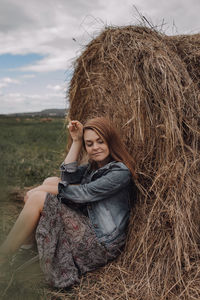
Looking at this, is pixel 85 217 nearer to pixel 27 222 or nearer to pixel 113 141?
pixel 27 222

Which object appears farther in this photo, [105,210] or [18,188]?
[18,188]

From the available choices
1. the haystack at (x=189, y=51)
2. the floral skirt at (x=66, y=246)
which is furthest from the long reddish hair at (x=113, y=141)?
the haystack at (x=189, y=51)

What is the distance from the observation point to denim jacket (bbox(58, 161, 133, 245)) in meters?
2.58

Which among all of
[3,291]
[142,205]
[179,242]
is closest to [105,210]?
[142,205]

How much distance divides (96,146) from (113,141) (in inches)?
6.3

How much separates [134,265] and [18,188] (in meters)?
2.65

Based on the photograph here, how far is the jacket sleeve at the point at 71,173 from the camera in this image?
299 cm

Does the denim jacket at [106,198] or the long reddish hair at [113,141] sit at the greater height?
the long reddish hair at [113,141]

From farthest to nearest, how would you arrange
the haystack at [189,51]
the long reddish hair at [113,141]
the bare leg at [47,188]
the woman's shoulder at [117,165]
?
the haystack at [189,51] → the bare leg at [47,188] → the long reddish hair at [113,141] → the woman's shoulder at [117,165]

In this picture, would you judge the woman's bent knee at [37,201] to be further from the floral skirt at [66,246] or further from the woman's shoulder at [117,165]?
the woman's shoulder at [117,165]

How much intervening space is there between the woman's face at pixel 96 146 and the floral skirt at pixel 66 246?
521 mm

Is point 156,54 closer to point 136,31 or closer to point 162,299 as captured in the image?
point 136,31

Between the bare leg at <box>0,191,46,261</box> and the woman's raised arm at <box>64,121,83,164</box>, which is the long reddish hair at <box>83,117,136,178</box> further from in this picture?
the bare leg at <box>0,191,46,261</box>

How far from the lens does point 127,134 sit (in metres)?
2.93
